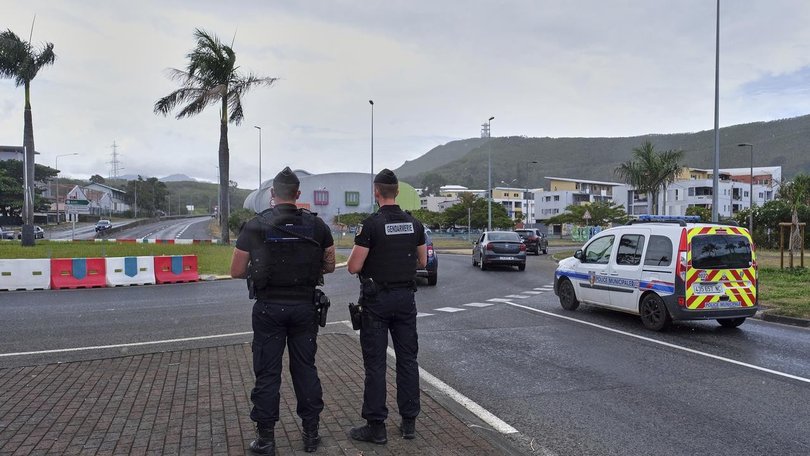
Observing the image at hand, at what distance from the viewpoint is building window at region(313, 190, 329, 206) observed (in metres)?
74.2

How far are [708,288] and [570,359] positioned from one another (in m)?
3.09

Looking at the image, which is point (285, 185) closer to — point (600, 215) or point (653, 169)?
point (653, 169)

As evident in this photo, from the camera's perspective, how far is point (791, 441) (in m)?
4.41

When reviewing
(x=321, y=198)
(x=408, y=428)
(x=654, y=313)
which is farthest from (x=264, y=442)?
(x=321, y=198)

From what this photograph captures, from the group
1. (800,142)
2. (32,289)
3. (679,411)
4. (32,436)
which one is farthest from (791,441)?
(800,142)

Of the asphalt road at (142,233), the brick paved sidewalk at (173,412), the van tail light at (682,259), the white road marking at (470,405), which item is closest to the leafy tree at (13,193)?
the asphalt road at (142,233)

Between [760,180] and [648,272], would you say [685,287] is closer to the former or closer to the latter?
[648,272]

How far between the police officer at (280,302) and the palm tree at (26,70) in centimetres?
2767

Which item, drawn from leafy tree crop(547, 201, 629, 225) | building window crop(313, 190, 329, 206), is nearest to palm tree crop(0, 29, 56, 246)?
building window crop(313, 190, 329, 206)

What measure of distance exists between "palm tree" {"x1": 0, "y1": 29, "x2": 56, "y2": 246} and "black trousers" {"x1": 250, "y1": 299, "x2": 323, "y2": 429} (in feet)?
91.0

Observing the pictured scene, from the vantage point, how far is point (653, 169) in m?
39.3

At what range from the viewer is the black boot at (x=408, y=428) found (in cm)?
420

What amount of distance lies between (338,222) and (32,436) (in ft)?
207

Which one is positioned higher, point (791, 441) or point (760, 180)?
point (760, 180)
